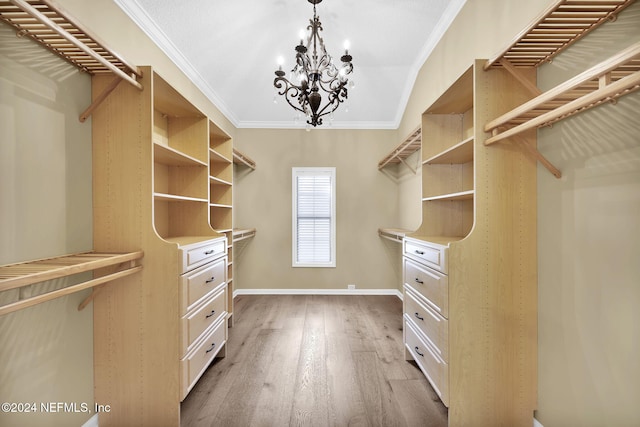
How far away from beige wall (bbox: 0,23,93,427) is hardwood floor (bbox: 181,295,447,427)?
808 millimetres

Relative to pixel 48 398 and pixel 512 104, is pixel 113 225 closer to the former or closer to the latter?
pixel 48 398

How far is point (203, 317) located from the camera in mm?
2094

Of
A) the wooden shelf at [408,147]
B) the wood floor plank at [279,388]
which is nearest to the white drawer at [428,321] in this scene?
the wood floor plank at [279,388]

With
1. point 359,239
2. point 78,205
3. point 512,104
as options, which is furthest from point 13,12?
point 359,239

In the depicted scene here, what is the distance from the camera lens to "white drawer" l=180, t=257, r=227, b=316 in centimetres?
180

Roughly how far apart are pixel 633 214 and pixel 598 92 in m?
0.59

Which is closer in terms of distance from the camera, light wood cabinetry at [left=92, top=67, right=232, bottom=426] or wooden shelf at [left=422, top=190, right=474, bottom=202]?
light wood cabinetry at [left=92, top=67, right=232, bottom=426]

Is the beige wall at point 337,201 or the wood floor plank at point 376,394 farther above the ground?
the beige wall at point 337,201

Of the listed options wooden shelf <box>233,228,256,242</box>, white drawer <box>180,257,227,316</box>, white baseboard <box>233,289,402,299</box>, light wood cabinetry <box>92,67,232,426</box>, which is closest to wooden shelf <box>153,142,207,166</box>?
light wood cabinetry <box>92,67,232,426</box>

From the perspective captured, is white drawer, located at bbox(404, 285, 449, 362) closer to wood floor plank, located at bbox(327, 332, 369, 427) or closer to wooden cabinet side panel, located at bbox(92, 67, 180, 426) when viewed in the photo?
wood floor plank, located at bbox(327, 332, 369, 427)

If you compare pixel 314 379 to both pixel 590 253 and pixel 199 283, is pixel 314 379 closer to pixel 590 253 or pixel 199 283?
pixel 199 283

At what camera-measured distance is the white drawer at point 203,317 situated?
1.83 meters

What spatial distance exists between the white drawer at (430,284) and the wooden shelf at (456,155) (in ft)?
2.81

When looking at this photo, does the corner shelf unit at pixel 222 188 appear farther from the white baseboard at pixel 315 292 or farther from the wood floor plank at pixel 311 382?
the white baseboard at pixel 315 292
